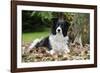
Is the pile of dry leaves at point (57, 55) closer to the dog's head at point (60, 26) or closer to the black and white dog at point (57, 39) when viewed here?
the black and white dog at point (57, 39)

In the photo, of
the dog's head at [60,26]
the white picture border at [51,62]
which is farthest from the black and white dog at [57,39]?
the white picture border at [51,62]

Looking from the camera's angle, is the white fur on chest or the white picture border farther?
the white fur on chest

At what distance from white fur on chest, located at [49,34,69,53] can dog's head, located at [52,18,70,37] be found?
0.13ft

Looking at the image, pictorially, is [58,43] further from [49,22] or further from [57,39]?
[49,22]

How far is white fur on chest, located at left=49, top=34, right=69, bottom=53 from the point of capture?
201cm

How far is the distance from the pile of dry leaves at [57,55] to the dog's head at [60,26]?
154mm

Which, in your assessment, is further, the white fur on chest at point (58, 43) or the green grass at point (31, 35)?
the white fur on chest at point (58, 43)

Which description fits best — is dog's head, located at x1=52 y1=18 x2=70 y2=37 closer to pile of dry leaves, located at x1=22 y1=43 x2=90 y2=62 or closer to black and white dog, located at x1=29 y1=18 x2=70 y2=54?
black and white dog, located at x1=29 y1=18 x2=70 y2=54

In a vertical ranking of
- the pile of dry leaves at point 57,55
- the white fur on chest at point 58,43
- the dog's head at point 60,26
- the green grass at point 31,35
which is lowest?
the pile of dry leaves at point 57,55

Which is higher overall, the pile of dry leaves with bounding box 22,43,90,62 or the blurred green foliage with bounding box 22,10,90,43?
the blurred green foliage with bounding box 22,10,90,43

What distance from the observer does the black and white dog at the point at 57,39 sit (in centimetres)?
199

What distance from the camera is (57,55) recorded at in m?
2.02

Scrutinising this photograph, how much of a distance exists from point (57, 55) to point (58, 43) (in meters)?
0.12

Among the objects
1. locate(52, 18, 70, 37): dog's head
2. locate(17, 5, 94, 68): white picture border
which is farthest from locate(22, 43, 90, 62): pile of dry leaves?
locate(52, 18, 70, 37): dog's head
